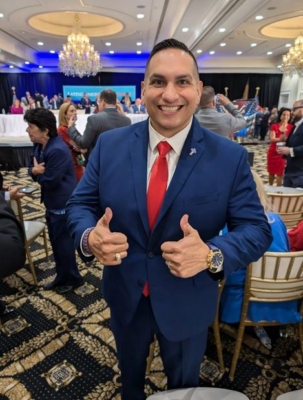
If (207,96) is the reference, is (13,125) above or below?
below

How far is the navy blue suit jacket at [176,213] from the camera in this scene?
0.90m

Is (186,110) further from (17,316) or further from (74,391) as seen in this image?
(17,316)

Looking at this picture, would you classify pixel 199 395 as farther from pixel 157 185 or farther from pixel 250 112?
pixel 250 112

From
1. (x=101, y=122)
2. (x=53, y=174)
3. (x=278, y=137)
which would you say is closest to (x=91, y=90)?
(x=278, y=137)

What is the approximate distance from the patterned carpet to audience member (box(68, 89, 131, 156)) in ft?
5.10

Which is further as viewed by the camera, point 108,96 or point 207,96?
point 108,96

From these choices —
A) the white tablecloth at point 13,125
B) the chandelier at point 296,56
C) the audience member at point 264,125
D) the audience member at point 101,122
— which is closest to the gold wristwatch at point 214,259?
the audience member at point 101,122

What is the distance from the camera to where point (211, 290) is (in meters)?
1.05

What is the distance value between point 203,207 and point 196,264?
0.62 ft

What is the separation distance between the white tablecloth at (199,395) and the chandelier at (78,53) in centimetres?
955

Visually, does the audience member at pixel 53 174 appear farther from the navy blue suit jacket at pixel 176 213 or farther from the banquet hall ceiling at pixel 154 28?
the banquet hall ceiling at pixel 154 28

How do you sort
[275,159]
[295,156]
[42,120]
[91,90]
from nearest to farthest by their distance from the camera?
[42,120]
[295,156]
[275,159]
[91,90]

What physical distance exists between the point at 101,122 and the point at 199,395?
2513mm

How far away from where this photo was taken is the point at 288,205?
8.18 ft
